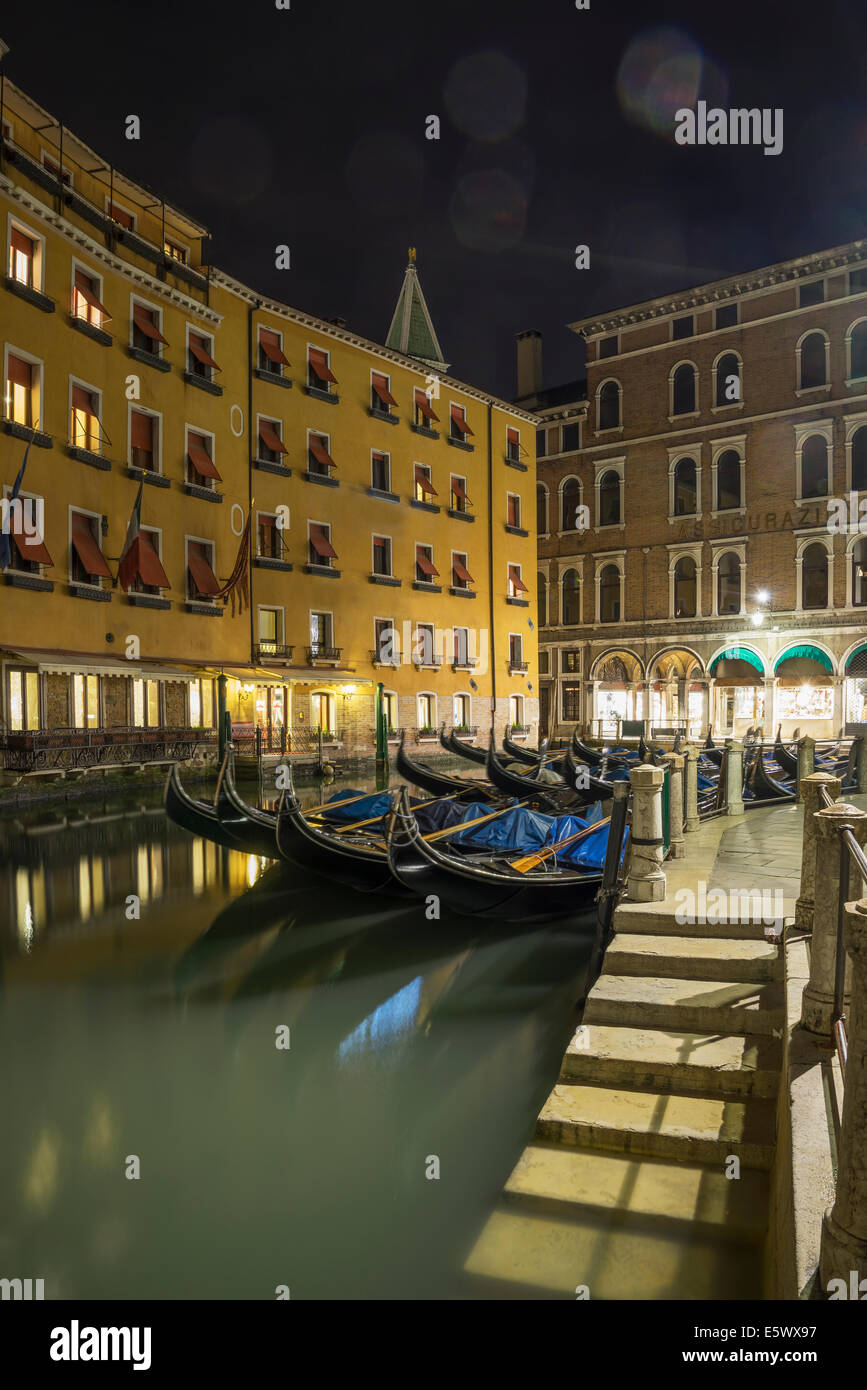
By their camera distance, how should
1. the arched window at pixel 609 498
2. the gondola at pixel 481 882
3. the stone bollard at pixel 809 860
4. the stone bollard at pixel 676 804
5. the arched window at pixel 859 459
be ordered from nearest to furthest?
the stone bollard at pixel 809 860
the gondola at pixel 481 882
the stone bollard at pixel 676 804
the arched window at pixel 859 459
the arched window at pixel 609 498

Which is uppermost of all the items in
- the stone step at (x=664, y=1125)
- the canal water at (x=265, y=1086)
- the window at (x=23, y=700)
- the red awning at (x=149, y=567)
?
the red awning at (x=149, y=567)

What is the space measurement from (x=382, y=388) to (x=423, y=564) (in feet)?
14.1

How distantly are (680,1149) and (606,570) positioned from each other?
73.3ft

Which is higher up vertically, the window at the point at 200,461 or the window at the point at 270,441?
the window at the point at 270,441

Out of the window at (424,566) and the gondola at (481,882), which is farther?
the window at (424,566)

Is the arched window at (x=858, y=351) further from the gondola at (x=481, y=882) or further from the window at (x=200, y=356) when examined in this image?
the gondola at (x=481, y=882)

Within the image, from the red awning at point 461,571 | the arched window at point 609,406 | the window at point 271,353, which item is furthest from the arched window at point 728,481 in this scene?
the window at point 271,353

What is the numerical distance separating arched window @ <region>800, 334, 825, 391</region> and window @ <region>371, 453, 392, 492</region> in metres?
10.3

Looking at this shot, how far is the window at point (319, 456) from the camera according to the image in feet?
63.1

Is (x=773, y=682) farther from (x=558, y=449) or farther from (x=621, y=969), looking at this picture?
(x=621, y=969)

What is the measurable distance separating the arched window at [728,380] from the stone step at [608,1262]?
22557 millimetres

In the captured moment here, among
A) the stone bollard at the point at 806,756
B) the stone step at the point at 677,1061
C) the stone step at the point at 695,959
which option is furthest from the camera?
the stone bollard at the point at 806,756

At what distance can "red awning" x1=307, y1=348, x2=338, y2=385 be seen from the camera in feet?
63.5
